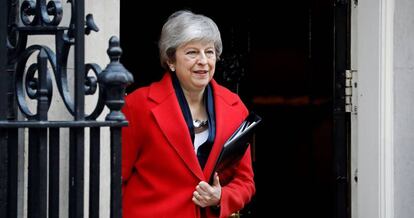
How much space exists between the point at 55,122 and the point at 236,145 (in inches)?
46.5

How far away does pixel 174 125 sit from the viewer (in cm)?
380

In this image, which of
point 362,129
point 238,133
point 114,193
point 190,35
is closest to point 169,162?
point 238,133

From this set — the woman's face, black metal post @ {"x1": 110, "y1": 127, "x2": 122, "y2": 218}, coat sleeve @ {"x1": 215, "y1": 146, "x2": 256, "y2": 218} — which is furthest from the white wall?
black metal post @ {"x1": 110, "y1": 127, "x2": 122, "y2": 218}

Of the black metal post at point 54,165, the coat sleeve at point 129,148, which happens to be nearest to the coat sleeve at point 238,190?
the coat sleeve at point 129,148

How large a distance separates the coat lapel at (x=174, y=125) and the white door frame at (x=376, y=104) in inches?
63.5

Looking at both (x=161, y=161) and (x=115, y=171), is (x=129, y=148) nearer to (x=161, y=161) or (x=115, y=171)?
(x=161, y=161)

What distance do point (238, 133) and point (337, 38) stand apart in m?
1.77

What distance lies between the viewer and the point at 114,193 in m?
2.78

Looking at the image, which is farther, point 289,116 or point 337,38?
point 289,116

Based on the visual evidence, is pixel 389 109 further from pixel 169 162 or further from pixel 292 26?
pixel 292 26

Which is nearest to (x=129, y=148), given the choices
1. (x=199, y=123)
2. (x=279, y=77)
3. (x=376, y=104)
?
(x=199, y=123)

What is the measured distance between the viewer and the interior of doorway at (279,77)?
7.24 metres

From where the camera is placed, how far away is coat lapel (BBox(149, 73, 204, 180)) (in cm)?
375

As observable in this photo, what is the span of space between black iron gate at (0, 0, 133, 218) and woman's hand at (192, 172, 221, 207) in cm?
98
